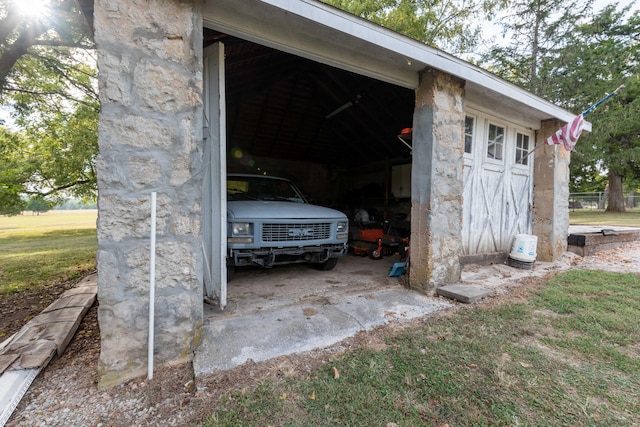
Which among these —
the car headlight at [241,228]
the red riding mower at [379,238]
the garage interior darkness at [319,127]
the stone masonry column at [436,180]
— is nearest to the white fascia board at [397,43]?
the stone masonry column at [436,180]

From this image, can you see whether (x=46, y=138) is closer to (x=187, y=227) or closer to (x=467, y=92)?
(x=187, y=227)

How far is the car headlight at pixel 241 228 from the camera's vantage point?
3.34 m

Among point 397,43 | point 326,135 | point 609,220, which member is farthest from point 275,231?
point 609,220

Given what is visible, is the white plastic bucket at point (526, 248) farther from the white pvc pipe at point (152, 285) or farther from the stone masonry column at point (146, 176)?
the white pvc pipe at point (152, 285)

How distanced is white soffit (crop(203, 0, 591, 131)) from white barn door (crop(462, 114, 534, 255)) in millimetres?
1074

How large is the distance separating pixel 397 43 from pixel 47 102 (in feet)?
33.7

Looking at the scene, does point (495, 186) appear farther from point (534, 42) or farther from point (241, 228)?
point (534, 42)

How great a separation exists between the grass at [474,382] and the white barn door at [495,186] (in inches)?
87.9

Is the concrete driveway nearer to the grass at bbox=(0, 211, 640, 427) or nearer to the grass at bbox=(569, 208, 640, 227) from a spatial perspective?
the grass at bbox=(0, 211, 640, 427)

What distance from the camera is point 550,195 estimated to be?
5383mm

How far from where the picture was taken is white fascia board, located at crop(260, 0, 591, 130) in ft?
7.73

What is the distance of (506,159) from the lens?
5.18 m

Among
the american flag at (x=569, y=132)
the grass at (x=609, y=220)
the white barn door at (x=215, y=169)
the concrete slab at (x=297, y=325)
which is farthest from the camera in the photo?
the grass at (x=609, y=220)

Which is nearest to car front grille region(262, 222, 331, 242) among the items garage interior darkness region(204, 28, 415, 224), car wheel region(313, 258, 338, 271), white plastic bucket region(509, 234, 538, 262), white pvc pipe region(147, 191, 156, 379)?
car wheel region(313, 258, 338, 271)
